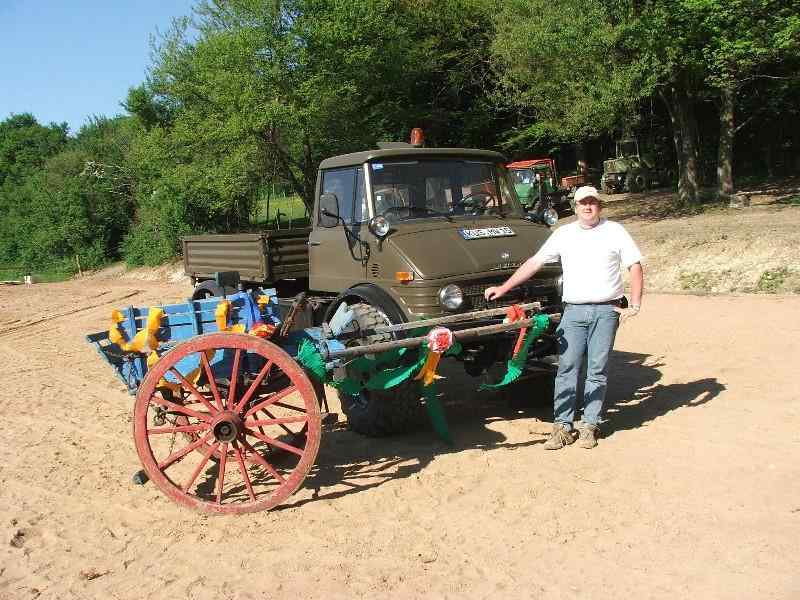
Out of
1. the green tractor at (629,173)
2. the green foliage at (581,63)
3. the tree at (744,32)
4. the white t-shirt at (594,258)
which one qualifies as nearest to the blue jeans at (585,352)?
the white t-shirt at (594,258)

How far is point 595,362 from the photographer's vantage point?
18.5 feet

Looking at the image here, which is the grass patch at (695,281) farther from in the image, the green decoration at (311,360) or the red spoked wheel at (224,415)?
the red spoked wheel at (224,415)

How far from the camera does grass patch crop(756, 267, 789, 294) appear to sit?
1127cm

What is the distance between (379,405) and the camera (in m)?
5.91

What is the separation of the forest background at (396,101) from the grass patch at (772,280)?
20.8 feet

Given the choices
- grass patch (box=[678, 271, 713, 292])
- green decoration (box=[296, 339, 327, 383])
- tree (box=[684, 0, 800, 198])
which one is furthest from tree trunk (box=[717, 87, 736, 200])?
green decoration (box=[296, 339, 327, 383])

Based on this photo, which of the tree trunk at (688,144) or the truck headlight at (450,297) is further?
the tree trunk at (688,144)

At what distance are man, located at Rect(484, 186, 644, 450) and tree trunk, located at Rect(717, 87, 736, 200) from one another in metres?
16.2

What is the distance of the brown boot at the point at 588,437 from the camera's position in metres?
5.59

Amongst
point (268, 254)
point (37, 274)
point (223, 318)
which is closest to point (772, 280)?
point (268, 254)

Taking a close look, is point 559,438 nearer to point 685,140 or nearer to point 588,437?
point 588,437

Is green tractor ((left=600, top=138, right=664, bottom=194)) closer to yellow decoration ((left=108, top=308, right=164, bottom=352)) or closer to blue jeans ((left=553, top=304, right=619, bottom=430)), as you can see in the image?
blue jeans ((left=553, top=304, right=619, bottom=430))

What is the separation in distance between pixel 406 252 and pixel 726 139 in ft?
60.2

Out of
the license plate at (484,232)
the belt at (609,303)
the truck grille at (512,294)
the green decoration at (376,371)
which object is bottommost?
the green decoration at (376,371)
